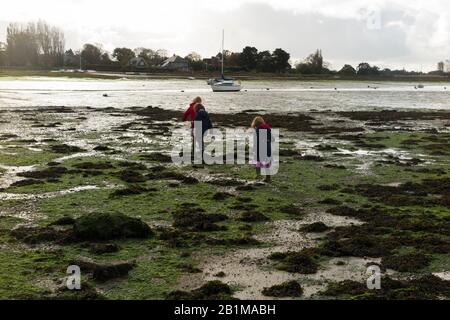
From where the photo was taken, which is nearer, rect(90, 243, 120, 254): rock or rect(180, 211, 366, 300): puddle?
rect(180, 211, 366, 300): puddle

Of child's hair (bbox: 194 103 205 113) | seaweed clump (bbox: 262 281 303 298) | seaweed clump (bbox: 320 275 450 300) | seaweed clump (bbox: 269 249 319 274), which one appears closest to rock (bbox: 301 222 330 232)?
seaweed clump (bbox: 269 249 319 274)

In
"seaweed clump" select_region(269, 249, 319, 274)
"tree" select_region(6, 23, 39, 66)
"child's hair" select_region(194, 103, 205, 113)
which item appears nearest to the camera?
"seaweed clump" select_region(269, 249, 319, 274)

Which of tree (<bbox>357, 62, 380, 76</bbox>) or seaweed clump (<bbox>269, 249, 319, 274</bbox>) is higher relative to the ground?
tree (<bbox>357, 62, 380, 76</bbox>)

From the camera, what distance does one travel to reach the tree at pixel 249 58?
176125mm

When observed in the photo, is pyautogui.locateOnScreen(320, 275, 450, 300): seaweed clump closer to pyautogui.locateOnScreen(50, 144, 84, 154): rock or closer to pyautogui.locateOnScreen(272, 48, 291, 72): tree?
pyautogui.locateOnScreen(50, 144, 84, 154): rock

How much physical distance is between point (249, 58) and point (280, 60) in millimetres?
10571

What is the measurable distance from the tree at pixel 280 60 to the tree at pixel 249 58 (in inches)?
267

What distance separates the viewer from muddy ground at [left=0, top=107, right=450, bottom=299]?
321 inches

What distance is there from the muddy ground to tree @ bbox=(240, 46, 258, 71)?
157 meters

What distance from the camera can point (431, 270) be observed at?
8.81 meters

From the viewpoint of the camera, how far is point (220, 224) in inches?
454

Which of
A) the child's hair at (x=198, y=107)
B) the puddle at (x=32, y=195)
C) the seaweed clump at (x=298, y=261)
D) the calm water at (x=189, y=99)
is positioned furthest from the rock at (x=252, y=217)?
the calm water at (x=189, y=99)

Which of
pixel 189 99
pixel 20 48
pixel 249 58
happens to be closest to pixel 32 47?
pixel 20 48
